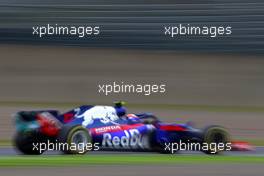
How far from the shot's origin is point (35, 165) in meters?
9.60

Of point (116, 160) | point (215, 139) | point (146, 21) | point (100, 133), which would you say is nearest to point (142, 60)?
point (146, 21)

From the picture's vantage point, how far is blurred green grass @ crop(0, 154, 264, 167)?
32.5 feet

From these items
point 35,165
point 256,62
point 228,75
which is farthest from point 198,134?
point 228,75

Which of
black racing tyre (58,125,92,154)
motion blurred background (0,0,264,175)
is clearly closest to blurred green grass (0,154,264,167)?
black racing tyre (58,125,92,154)

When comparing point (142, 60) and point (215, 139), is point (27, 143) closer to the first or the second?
point (215, 139)

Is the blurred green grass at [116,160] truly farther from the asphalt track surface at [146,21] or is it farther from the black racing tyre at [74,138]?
the asphalt track surface at [146,21]

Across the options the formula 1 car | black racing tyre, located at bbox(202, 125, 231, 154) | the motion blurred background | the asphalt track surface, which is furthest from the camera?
the motion blurred background

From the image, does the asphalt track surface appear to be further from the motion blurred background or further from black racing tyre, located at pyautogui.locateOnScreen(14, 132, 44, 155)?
black racing tyre, located at pyautogui.locateOnScreen(14, 132, 44, 155)

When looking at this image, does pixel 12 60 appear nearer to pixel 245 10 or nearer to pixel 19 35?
pixel 19 35

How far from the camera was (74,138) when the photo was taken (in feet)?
37.3

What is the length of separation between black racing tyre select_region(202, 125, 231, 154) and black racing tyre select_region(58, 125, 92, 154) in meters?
2.05

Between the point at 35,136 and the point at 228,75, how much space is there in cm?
1431

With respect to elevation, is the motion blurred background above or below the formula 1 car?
above

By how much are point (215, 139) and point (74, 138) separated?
242 centimetres
